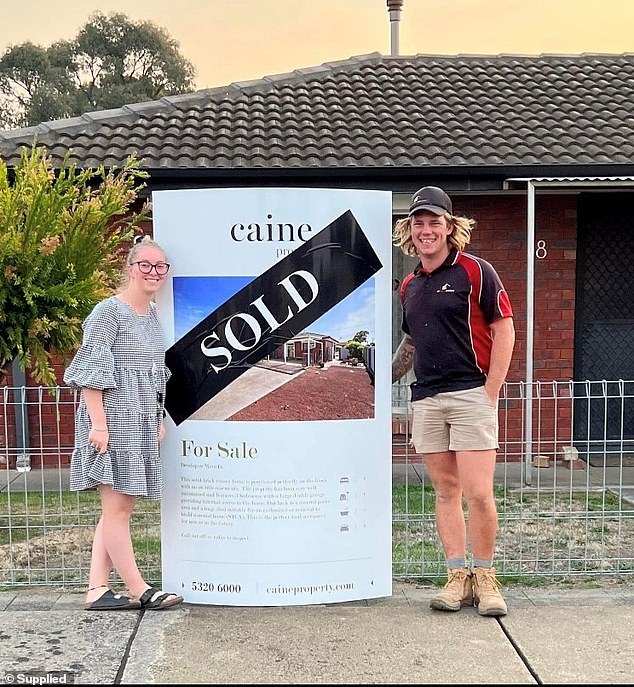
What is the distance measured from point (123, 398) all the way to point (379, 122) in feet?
20.8

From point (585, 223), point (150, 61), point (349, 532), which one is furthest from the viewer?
point (150, 61)

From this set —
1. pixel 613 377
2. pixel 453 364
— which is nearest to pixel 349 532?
pixel 453 364

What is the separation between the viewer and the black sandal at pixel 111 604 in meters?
4.18

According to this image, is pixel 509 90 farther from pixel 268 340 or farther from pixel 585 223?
pixel 268 340

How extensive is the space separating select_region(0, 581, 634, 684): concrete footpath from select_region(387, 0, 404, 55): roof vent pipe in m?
11.4

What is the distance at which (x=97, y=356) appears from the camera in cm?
384

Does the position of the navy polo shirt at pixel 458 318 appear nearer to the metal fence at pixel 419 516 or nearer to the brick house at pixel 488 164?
the metal fence at pixel 419 516

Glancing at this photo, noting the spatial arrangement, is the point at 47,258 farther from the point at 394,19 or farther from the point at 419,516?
the point at 394,19

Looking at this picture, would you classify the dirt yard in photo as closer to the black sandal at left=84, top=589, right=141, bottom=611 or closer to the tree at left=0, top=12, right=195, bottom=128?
the black sandal at left=84, top=589, right=141, bottom=611

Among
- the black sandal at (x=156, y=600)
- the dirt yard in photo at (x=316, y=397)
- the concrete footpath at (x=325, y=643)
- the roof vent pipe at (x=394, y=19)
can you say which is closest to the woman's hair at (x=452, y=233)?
the dirt yard in photo at (x=316, y=397)

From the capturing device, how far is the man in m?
3.94

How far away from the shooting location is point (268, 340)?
3955mm

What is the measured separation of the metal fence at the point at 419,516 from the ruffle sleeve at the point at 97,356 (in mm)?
767

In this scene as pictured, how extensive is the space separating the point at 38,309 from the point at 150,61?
32.3 m
